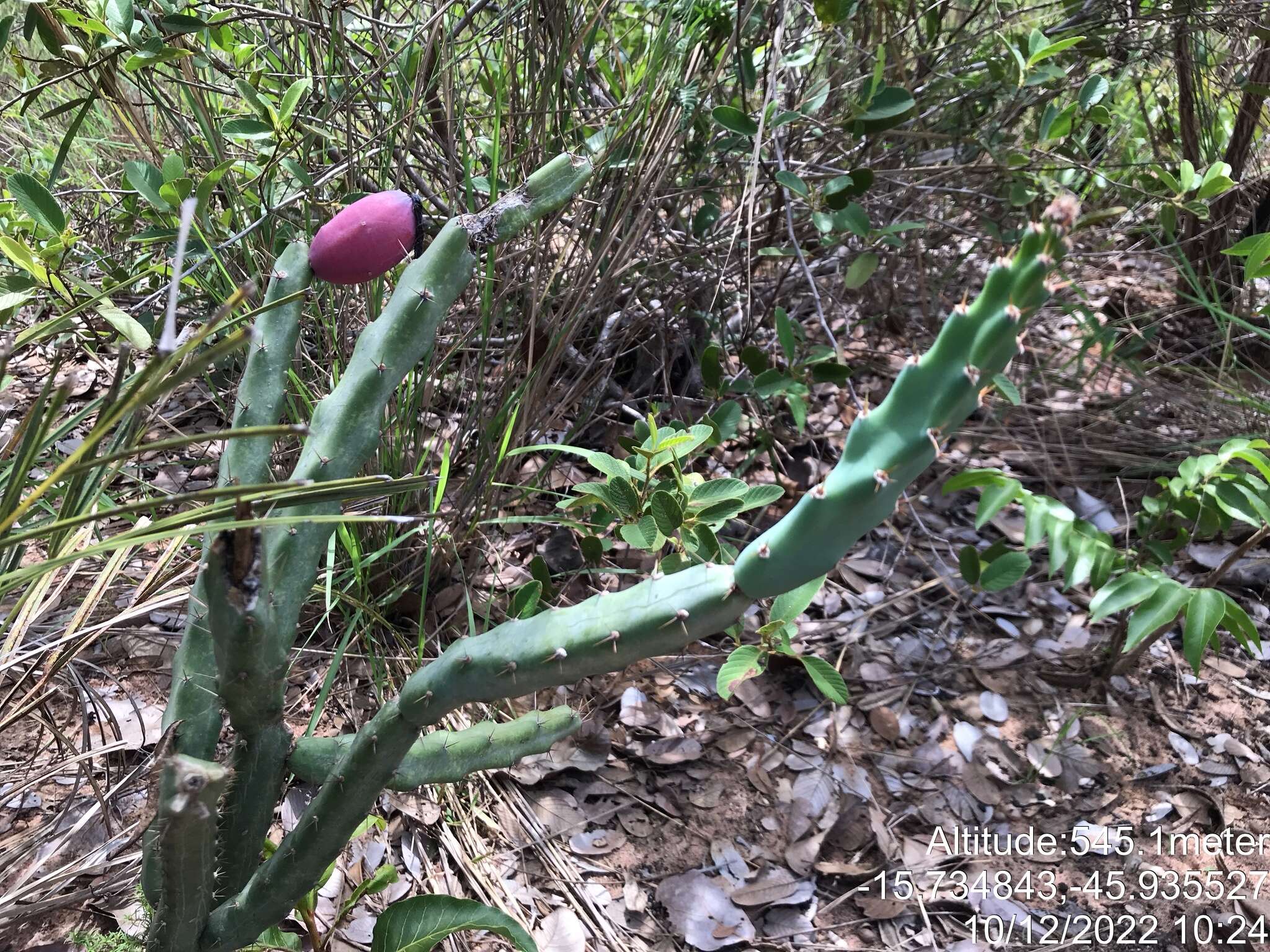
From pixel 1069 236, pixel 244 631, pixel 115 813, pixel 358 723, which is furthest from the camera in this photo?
pixel 358 723

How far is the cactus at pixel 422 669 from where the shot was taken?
2.36ft

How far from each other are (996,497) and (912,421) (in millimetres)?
1144

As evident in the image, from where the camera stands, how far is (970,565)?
76.6 inches

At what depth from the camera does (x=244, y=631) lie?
814 millimetres

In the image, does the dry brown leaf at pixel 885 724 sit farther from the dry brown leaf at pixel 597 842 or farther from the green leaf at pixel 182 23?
the green leaf at pixel 182 23

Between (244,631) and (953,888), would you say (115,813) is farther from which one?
(953,888)

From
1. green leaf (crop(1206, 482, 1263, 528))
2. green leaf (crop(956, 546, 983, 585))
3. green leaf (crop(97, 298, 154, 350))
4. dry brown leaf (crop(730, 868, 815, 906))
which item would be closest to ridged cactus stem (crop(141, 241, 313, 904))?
green leaf (crop(97, 298, 154, 350))

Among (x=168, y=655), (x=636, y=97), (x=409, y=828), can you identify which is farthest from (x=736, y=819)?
(x=636, y=97)

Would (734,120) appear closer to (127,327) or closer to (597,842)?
(127,327)

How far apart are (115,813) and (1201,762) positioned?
7.14 feet

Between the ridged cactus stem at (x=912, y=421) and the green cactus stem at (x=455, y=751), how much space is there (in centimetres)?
50

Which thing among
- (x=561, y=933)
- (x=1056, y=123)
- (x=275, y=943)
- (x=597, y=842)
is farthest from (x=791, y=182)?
(x=275, y=943)

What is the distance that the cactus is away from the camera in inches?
28.3

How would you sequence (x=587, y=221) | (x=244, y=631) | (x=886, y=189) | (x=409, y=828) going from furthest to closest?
(x=886, y=189) < (x=587, y=221) < (x=409, y=828) < (x=244, y=631)
